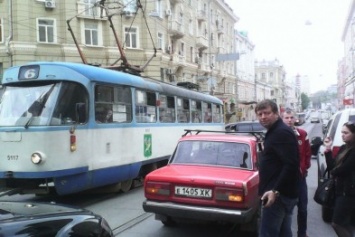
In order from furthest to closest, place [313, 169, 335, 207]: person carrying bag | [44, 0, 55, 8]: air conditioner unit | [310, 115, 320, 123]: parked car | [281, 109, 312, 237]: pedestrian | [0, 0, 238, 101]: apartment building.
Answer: [310, 115, 320, 123]: parked car, [44, 0, 55, 8]: air conditioner unit, [0, 0, 238, 101]: apartment building, [281, 109, 312, 237]: pedestrian, [313, 169, 335, 207]: person carrying bag

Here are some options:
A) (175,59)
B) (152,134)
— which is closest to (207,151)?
(152,134)

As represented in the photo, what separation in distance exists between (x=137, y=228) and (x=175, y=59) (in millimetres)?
33142

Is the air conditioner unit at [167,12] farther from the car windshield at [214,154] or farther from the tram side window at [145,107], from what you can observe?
the car windshield at [214,154]

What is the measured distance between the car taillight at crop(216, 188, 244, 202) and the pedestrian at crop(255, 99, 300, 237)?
49.9 inches

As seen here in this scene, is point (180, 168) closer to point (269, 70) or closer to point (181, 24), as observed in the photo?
point (181, 24)

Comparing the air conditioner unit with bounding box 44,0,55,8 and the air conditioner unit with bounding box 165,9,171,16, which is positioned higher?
the air conditioner unit with bounding box 165,9,171,16

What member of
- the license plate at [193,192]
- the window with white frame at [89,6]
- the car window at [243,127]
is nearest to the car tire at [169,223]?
the license plate at [193,192]

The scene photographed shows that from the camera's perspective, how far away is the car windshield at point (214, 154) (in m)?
6.75

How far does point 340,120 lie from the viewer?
7648 mm

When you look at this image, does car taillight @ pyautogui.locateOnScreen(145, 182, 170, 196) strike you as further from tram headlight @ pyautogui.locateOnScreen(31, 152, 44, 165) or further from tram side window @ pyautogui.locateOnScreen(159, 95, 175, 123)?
tram side window @ pyautogui.locateOnScreen(159, 95, 175, 123)

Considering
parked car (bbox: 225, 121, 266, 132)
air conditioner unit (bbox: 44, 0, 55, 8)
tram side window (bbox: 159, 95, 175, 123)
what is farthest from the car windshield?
air conditioner unit (bbox: 44, 0, 55, 8)

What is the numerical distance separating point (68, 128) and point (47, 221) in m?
5.07

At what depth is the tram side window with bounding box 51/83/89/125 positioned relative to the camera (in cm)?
830

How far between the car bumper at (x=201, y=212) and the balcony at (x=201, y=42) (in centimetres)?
4090
